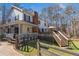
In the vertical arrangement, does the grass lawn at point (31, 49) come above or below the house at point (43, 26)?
below

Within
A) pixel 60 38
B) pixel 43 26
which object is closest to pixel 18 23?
pixel 43 26

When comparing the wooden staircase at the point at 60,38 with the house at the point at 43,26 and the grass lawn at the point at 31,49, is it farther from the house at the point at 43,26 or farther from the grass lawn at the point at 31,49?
the grass lawn at the point at 31,49

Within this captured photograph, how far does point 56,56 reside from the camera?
13.9 feet

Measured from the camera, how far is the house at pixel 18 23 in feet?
13.9

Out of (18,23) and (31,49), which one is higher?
(18,23)

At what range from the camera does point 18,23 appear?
4246mm

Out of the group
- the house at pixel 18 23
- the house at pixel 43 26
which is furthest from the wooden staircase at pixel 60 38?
the house at pixel 18 23

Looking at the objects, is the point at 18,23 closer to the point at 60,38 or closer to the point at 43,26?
the point at 43,26

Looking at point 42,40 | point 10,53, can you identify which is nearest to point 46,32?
point 42,40

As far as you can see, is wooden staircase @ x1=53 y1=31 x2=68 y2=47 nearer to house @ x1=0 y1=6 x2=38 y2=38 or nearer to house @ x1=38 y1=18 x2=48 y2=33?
house @ x1=38 y1=18 x2=48 y2=33

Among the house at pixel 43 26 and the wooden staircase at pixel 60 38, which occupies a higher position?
the house at pixel 43 26

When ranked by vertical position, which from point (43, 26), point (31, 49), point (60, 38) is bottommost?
point (31, 49)

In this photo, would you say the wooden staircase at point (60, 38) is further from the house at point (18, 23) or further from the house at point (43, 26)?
the house at point (18, 23)

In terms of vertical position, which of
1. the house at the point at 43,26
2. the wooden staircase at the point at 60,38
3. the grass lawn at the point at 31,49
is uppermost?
the house at the point at 43,26
